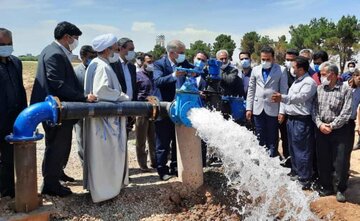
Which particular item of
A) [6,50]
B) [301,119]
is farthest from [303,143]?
[6,50]

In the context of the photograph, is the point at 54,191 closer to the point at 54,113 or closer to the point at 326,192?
the point at 54,113

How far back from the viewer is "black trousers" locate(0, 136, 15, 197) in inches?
176

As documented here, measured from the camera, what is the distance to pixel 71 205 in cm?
465

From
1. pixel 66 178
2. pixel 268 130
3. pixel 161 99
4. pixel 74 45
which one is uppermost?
pixel 74 45

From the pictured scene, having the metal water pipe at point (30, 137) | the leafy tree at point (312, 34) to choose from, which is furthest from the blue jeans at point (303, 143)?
the leafy tree at point (312, 34)

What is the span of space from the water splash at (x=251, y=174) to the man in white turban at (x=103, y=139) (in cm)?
99

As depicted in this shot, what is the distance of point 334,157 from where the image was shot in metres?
5.43

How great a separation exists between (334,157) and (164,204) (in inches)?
95.1

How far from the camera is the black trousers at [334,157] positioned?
5.32 meters

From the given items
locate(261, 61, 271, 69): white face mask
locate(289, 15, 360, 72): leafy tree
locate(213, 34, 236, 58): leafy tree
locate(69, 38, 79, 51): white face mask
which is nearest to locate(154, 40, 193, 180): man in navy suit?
locate(69, 38, 79, 51): white face mask

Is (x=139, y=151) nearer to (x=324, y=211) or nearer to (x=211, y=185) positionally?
(x=211, y=185)

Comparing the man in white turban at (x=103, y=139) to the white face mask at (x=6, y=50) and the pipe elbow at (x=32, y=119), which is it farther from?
the white face mask at (x=6, y=50)

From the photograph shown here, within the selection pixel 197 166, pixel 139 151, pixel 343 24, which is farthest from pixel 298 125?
pixel 343 24

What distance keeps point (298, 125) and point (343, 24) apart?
3022 centimetres
